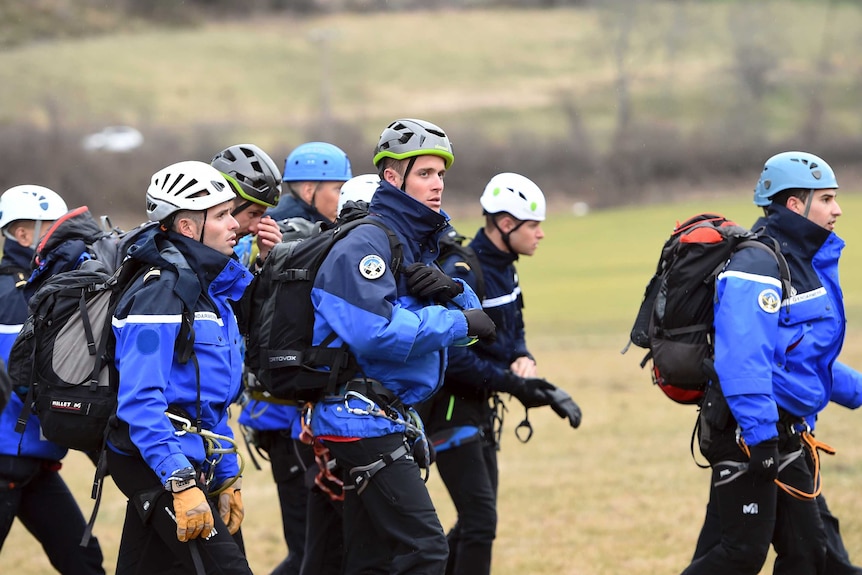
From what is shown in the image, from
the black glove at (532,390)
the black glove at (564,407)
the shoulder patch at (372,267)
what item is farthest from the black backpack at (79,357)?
the black glove at (564,407)

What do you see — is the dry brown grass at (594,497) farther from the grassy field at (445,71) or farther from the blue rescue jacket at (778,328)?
the grassy field at (445,71)

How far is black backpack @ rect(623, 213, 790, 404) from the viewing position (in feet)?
20.8

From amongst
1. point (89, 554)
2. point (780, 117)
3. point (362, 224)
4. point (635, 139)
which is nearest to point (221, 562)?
point (362, 224)

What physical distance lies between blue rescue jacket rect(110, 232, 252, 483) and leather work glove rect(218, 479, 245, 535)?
77mm

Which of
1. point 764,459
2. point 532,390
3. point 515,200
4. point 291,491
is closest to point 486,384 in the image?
point 532,390

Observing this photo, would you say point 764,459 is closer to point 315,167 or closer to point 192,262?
point 192,262

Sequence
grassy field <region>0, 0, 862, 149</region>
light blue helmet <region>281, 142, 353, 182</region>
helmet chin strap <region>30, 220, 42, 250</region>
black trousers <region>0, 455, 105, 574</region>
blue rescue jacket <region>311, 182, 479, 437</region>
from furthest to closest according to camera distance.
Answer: grassy field <region>0, 0, 862, 149</region>
light blue helmet <region>281, 142, 353, 182</region>
helmet chin strap <region>30, 220, 42, 250</region>
black trousers <region>0, 455, 105, 574</region>
blue rescue jacket <region>311, 182, 479, 437</region>

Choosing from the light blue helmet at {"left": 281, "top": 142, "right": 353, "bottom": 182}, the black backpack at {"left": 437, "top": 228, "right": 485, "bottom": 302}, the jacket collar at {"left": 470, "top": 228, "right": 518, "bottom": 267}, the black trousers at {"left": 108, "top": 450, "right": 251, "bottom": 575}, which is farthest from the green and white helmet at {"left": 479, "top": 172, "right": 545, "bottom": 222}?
the black trousers at {"left": 108, "top": 450, "right": 251, "bottom": 575}

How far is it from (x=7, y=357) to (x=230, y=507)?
6.55 ft

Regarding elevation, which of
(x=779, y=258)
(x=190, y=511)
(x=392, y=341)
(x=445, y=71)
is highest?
(x=445, y=71)

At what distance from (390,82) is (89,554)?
254 feet

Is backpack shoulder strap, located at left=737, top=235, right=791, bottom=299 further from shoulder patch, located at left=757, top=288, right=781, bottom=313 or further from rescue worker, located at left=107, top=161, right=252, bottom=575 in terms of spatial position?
rescue worker, located at left=107, top=161, right=252, bottom=575

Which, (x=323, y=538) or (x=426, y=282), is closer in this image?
(x=426, y=282)

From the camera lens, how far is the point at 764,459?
6031 millimetres
